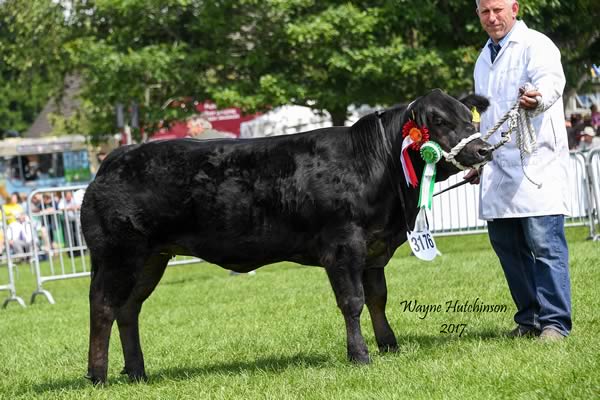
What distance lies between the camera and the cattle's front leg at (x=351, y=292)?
19.2 ft

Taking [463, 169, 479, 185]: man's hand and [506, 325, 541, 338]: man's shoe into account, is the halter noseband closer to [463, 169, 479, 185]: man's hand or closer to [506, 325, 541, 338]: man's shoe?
[463, 169, 479, 185]: man's hand

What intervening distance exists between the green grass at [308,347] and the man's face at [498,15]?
2.10 meters

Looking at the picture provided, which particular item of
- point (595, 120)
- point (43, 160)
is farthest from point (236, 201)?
point (43, 160)

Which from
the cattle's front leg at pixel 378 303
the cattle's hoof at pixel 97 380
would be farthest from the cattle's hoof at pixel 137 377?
the cattle's front leg at pixel 378 303

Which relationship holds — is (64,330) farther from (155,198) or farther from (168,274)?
(168,274)

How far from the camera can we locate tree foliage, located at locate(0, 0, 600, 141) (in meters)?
21.2

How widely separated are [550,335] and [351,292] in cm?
143

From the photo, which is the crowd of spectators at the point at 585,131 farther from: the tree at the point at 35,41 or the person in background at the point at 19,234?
the tree at the point at 35,41

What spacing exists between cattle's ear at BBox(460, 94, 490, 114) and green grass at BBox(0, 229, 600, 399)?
1.56 meters

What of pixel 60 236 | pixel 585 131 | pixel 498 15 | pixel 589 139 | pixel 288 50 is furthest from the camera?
pixel 288 50

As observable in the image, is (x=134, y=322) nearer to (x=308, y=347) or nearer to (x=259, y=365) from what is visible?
(x=259, y=365)

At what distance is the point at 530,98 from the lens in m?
5.98

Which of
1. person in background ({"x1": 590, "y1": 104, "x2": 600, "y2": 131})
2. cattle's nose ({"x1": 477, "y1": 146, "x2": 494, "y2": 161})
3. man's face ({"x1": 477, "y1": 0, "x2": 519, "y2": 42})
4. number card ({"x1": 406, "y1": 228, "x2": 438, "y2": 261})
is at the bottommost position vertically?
number card ({"x1": 406, "y1": 228, "x2": 438, "y2": 261})

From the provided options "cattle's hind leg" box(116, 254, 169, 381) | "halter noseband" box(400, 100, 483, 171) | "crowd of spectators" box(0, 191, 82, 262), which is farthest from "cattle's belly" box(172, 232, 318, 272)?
"crowd of spectators" box(0, 191, 82, 262)
